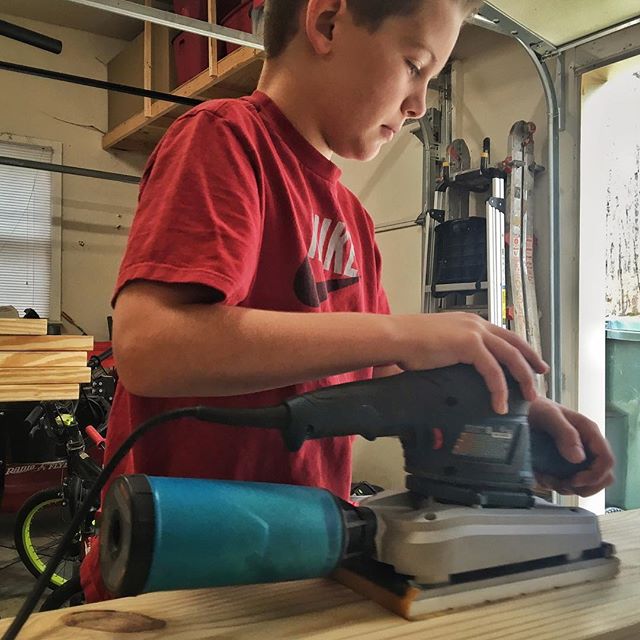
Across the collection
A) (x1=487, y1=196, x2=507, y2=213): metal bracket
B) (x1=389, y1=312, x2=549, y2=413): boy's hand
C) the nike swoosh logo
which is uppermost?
(x1=487, y1=196, x2=507, y2=213): metal bracket

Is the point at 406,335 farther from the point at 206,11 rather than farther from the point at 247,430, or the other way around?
the point at 206,11

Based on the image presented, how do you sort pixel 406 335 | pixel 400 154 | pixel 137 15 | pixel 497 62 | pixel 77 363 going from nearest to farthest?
1. pixel 406 335
2. pixel 137 15
3. pixel 77 363
4. pixel 497 62
5. pixel 400 154

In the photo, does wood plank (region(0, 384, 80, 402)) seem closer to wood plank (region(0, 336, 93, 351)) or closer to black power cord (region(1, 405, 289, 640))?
wood plank (region(0, 336, 93, 351))

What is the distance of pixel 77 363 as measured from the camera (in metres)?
1.96

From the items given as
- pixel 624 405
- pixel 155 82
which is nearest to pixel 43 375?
pixel 624 405

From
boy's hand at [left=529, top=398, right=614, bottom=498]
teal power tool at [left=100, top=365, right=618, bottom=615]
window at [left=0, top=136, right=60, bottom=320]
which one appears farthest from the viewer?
window at [left=0, top=136, right=60, bottom=320]

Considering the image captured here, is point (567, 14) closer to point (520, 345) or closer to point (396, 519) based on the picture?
point (520, 345)

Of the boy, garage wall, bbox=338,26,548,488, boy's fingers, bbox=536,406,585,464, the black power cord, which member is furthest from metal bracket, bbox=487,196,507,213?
the black power cord

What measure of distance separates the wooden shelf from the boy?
211cm

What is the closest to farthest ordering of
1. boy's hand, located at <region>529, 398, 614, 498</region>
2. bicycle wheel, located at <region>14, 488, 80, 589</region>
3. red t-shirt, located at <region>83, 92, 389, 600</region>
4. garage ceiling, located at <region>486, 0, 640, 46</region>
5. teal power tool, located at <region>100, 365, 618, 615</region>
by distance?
teal power tool, located at <region>100, 365, 618, 615</region> < red t-shirt, located at <region>83, 92, 389, 600</region> < boy's hand, located at <region>529, 398, 614, 498</region> < garage ceiling, located at <region>486, 0, 640, 46</region> < bicycle wheel, located at <region>14, 488, 80, 589</region>

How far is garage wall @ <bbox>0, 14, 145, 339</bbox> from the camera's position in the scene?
4109 mm

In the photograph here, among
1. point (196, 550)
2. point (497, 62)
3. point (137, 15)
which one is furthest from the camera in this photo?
point (497, 62)

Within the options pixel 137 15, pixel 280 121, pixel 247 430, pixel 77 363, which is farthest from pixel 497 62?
pixel 247 430

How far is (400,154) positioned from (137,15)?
1.53 m
